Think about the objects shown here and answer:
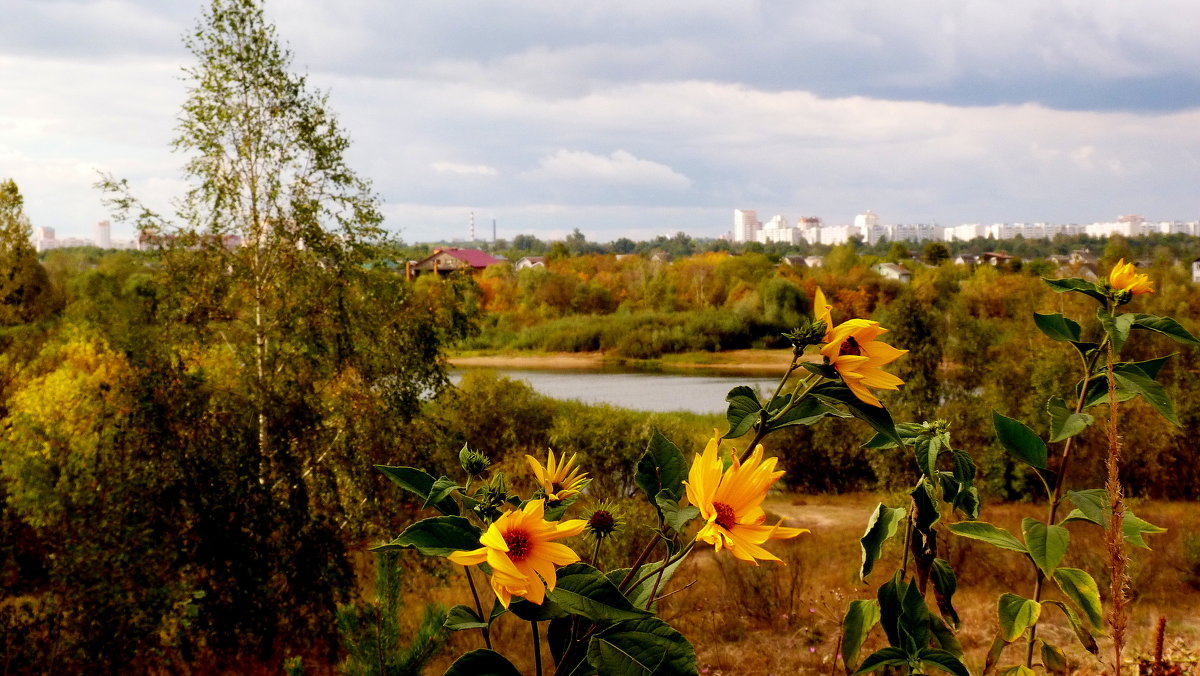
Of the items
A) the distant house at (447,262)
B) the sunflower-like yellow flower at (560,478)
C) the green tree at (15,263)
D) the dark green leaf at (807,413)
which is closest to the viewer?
the dark green leaf at (807,413)

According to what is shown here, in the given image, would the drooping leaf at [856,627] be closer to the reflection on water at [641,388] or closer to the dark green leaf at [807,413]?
the dark green leaf at [807,413]

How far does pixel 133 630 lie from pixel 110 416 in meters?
1.37

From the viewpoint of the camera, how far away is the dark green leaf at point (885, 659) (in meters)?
0.90

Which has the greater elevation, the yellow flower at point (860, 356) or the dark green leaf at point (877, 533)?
the yellow flower at point (860, 356)

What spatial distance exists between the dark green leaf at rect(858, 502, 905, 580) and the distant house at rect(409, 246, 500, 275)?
9173 millimetres

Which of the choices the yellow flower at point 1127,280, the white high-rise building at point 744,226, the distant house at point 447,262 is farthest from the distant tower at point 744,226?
the yellow flower at point 1127,280

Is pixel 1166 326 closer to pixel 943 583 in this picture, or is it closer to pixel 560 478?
pixel 943 583

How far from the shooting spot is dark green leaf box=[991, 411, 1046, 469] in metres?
1.08

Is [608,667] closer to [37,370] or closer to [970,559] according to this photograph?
[970,559]

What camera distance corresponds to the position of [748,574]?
639cm

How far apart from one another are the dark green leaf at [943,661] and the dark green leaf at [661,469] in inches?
13.5

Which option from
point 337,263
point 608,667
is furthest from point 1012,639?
point 337,263

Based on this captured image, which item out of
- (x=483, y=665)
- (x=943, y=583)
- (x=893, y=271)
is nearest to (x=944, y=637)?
(x=943, y=583)

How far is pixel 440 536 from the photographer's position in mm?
638
